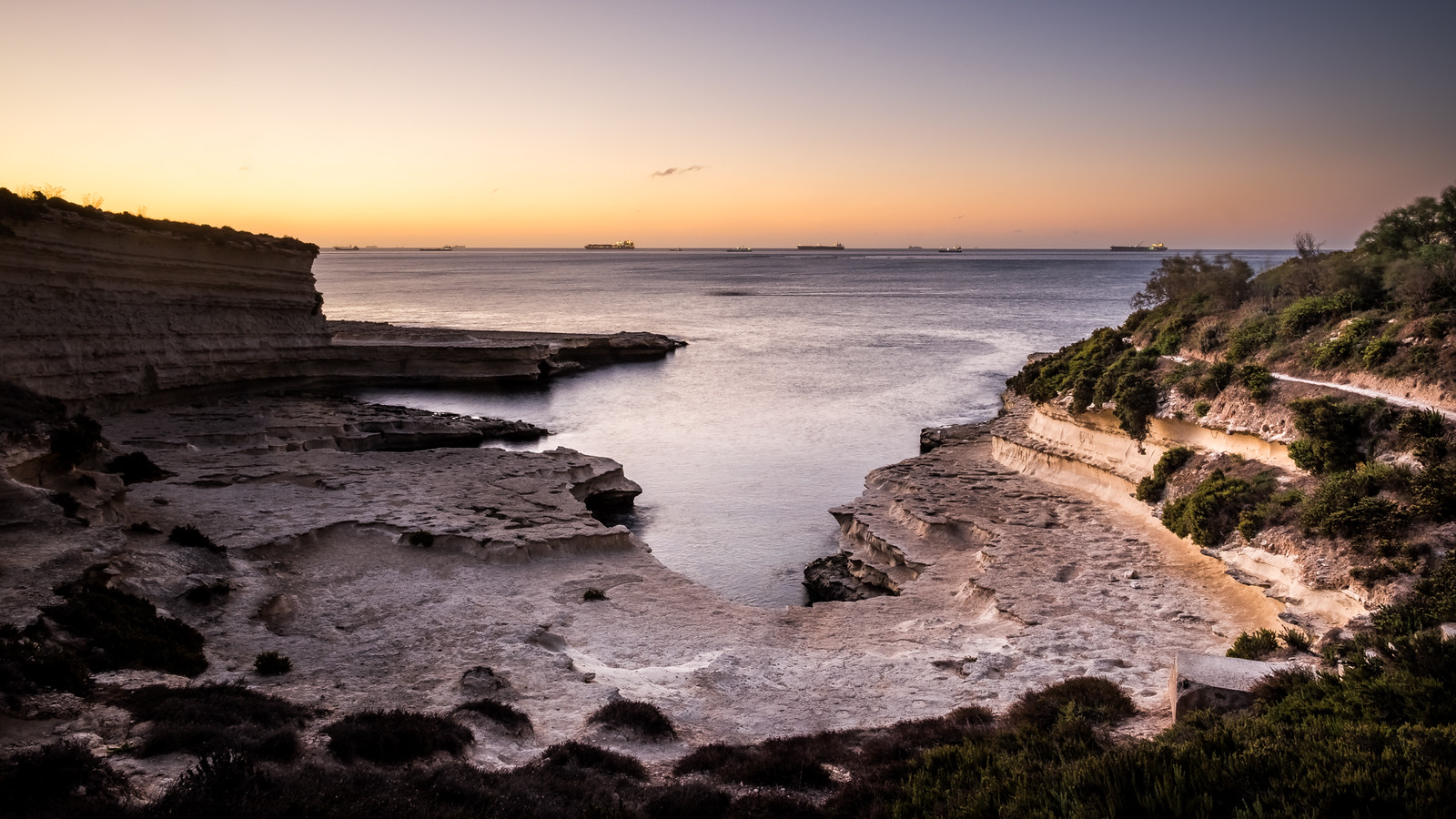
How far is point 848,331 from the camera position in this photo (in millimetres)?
84375

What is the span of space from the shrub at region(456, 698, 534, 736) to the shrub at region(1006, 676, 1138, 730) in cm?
631

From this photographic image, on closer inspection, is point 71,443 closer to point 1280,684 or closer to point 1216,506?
point 1280,684

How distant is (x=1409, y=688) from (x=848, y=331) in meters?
77.3

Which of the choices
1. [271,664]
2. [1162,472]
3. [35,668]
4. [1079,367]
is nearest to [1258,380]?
[1162,472]

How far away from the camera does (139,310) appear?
33156 millimetres

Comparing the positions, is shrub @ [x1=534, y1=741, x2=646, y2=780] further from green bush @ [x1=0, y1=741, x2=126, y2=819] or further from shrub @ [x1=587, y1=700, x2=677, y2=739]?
green bush @ [x1=0, y1=741, x2=126, y2=819]

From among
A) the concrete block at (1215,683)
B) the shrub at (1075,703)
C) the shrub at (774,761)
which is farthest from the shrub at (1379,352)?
the shrub at (774,761)

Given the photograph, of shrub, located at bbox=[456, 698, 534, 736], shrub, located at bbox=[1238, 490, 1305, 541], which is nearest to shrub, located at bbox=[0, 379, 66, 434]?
shrub, located at bbox=[456, 698, 534, 736]

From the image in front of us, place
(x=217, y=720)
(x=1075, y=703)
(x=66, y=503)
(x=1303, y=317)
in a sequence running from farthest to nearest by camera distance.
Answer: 1. (x=1303, y=317)
2. (x=66, y=503)
3. (x=1075, y=703)
4. (x=217, y=720)

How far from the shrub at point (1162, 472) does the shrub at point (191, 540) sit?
71.4 ft

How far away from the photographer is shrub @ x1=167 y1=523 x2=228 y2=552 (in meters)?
16.0

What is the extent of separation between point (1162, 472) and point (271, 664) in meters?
20.3

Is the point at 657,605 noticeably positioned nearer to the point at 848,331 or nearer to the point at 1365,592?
the point at 1365,592

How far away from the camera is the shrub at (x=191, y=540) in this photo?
52.4 ft
